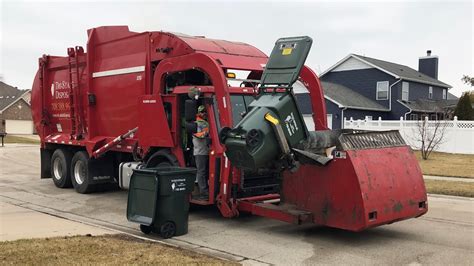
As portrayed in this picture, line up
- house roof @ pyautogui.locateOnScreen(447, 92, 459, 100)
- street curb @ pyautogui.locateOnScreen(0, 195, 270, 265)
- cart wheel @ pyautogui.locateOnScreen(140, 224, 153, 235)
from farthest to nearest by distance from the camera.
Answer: house roof @ pyautogui.locateOnScreen(447, 92, 459, 100), cart wheel @ pyautogui.locateOnScreen(140, 224, 153, 235), street curb @ pyautogui.locateOnScreen(0, 195, 270, 265)

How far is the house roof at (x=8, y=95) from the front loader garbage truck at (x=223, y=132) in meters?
56.5

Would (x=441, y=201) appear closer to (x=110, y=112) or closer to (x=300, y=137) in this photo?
(x=300, y=137)

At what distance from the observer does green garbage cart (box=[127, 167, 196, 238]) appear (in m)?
7.05

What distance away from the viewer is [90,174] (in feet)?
38.3

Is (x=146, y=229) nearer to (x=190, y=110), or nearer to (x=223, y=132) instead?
(x=223, y=132)

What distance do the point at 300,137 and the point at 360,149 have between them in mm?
851

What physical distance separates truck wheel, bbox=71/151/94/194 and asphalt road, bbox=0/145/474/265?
44.1 inches

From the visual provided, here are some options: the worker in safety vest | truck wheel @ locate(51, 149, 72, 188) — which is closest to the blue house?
truck wheel @ locate(51, 149, 72, 188)

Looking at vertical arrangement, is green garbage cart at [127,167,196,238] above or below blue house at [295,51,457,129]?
below

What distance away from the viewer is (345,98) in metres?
33.4

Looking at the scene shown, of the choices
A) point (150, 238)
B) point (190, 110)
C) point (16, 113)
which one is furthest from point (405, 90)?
point (16, 113)

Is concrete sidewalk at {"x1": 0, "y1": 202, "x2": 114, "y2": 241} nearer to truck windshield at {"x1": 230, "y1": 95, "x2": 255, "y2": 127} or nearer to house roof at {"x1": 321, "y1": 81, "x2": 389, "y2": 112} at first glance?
truck windshield at {"x1": 230, "y1": 95, "x2": 255, "y2": 127}

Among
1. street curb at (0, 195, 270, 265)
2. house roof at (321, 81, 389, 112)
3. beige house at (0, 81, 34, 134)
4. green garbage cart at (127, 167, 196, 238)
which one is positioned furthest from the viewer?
beige house at (0, 81, 34, 134)

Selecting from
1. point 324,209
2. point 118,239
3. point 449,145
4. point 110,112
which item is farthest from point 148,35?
point 449,145
